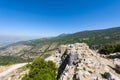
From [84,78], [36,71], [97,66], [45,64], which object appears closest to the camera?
[84,78]

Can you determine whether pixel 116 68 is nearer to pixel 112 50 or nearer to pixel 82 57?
pixel 82 57

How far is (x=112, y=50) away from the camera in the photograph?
116 m

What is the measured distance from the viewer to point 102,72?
42.2 m

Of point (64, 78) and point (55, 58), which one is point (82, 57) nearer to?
point (64, 78)

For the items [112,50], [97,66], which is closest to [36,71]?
[97,66]

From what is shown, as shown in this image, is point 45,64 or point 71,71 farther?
point 45,64

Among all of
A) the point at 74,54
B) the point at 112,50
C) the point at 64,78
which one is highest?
the point at 74,54

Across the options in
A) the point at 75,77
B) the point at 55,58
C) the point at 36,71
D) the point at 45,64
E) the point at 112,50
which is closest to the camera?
the point at 75,77

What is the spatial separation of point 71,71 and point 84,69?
3.59m

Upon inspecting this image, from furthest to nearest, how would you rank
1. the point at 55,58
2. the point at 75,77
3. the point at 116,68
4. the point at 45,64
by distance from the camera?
the point at 55,58, the point at 45,64, the point at 116,68, the point at 75,77

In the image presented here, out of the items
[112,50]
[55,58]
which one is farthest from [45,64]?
[112,50]

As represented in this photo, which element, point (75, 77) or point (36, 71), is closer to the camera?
point (75, 77)

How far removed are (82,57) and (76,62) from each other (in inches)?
101

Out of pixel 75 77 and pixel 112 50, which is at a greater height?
pixel 75 77
